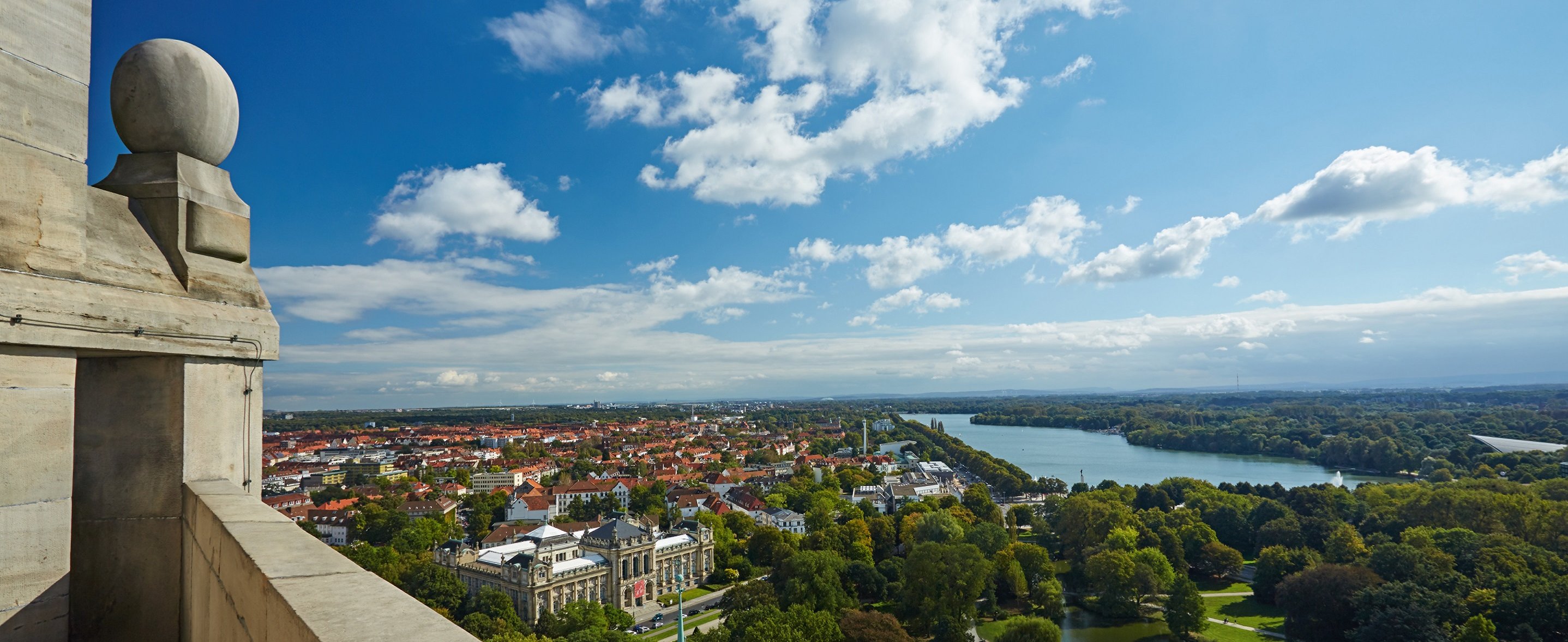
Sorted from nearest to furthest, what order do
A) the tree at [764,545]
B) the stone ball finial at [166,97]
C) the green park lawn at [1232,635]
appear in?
the stone ball finial at [166,97] < the green park lawn at [1232,635] < the tree at [764,545]

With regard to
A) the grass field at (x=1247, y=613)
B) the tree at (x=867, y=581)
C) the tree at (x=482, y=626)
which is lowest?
the grass field at (x=1247, y=613)

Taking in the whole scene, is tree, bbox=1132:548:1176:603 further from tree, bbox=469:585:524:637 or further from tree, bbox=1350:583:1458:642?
tree, bbox=469:585:524:637

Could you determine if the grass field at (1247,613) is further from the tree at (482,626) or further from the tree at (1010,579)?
the tree at (482,626)

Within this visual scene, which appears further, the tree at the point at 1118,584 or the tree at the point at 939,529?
the tree at the point at 939,529

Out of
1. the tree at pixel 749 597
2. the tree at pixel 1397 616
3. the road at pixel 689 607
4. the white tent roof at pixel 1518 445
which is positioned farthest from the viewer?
the white tent roof at pixel 1518 445

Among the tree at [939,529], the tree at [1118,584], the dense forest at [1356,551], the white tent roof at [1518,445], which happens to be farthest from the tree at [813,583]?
the white tent roof at [1518,445]

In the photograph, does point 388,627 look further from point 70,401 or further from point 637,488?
point 637,488

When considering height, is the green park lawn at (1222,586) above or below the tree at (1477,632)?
below

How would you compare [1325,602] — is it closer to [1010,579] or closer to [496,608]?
[1010,579]
